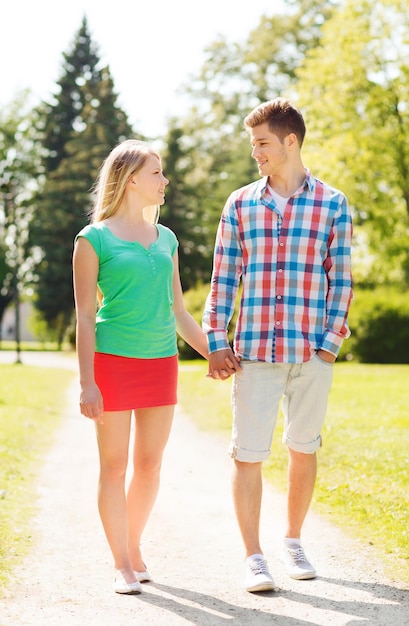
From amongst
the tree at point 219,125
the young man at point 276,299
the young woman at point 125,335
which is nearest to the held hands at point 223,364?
the young man at point 276,299

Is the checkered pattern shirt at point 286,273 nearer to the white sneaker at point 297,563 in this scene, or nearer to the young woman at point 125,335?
the young woman at point 125,335

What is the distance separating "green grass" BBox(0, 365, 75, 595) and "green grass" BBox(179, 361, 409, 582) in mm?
2006

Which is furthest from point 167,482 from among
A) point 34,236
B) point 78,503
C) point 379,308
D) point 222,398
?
point 34,236

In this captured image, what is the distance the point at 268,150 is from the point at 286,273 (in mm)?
630

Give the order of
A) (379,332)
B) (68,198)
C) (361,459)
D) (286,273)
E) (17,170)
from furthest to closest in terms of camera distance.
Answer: (17,170) < (68,198) < (379,332) < (361,459) < (286,273)

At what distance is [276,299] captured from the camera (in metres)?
4.50

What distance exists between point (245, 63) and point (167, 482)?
4096cm

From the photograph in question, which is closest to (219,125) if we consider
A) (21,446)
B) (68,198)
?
(68,198)

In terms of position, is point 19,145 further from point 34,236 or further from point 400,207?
point 400,207

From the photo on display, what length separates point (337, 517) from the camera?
20.2 ft

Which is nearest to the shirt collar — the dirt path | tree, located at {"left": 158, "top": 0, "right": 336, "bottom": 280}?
the dirt path

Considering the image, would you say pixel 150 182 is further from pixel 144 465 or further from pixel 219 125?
pixel 219 125

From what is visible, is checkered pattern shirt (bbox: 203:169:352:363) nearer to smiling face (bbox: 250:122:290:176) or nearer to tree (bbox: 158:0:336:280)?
smiling face (bbox: 250:122:290:176)

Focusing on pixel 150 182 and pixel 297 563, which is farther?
pixel 297 563
